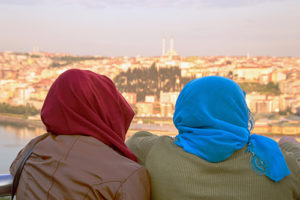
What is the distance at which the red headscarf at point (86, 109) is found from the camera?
Result: 1.94ft

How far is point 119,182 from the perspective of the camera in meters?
0.54

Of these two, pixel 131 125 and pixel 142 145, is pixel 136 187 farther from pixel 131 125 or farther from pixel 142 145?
pixel 131 125

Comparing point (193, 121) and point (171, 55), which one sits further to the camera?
point (171, 55)

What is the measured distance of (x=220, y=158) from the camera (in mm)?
601

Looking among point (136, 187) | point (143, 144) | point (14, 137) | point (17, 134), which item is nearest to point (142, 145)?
point (143, 144)

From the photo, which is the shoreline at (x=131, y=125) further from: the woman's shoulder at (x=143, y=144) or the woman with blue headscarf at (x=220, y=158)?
the woman with blue headscarf at (x=220, y=158)

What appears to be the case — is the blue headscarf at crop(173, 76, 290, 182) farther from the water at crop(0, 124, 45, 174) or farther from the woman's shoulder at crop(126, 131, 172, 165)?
the water at crop(0, 124, 45, 174)

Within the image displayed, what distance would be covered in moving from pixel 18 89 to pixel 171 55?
17.9 metres

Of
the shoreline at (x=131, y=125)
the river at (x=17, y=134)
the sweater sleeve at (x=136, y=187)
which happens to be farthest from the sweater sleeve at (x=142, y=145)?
the river at (x=17, y=134)

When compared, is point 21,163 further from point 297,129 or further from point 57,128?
point 297,129

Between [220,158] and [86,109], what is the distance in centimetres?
26

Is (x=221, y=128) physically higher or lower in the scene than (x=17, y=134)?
higher

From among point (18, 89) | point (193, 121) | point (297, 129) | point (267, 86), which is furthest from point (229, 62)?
point (193, 121)

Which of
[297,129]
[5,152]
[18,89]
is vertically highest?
[18,89]
